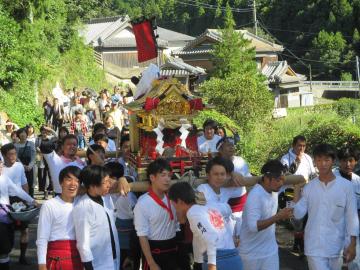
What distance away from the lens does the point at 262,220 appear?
604cm

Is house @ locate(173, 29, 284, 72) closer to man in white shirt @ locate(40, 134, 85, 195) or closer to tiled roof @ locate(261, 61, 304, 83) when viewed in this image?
tiled roof @ locate(261, 61, 304, 83)

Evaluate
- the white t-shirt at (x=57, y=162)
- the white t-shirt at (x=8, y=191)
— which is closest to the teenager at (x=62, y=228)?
the white t-shirt at (x=8, y=191)

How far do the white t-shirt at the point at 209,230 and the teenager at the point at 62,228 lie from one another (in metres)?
1.16

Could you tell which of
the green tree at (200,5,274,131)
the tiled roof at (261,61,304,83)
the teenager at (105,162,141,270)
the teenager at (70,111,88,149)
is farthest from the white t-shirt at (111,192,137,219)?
the tiled roof at (261,61,304,83)

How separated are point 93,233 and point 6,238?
2.28 m

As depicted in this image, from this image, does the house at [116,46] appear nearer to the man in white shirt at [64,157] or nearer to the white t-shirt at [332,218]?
the man in white shirt at [64,157]

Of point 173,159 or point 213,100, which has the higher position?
point 213,100

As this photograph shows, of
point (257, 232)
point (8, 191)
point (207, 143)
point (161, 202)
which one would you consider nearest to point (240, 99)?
point (207, 143)

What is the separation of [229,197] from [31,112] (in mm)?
17037

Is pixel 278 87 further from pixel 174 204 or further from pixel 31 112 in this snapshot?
pixel 174 204

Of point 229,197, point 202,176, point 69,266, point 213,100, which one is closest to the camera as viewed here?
point 69,266

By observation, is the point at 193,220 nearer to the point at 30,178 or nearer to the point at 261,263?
the point at 261,263

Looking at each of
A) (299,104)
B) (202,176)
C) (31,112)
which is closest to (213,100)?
(31,112)

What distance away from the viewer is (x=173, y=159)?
24.3 ft
